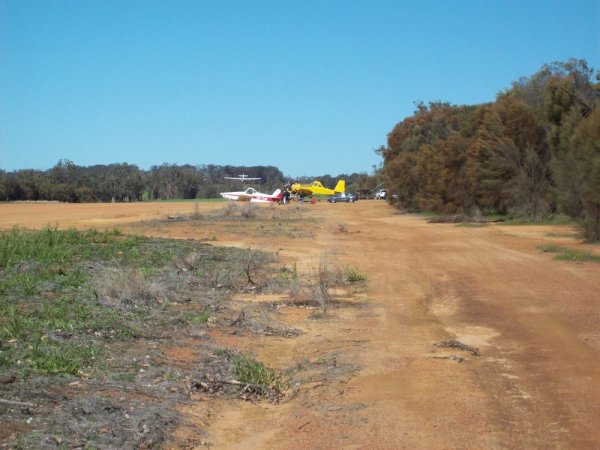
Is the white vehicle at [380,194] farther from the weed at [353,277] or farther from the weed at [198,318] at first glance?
the weed at [198,318]

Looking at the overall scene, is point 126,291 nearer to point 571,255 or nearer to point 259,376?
point 259,376

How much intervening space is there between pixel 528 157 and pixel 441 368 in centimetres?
3361

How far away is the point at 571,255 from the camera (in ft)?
71.1

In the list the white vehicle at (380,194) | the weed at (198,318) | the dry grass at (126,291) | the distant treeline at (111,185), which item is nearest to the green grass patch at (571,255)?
the weed at (198,318)

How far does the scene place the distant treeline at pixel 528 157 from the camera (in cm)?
2727

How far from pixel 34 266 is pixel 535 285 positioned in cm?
1048

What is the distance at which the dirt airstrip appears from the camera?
270 inches

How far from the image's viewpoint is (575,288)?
1558 centimetres

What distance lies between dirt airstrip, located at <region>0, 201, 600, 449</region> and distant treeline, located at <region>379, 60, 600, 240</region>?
925 cm

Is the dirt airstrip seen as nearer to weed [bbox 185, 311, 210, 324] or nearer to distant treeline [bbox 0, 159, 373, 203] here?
weed [bbox 185, 311, 210, 324]

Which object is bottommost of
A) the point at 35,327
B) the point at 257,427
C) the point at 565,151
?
the point at 257,427

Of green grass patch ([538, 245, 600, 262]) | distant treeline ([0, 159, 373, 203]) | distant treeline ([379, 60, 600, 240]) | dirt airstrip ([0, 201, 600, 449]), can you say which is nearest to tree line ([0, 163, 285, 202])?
distant treeline ([0, 159, 373, 203])

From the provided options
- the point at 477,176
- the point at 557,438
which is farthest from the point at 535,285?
the point at 477,176

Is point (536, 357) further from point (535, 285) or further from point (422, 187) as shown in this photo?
point (422, 187)
